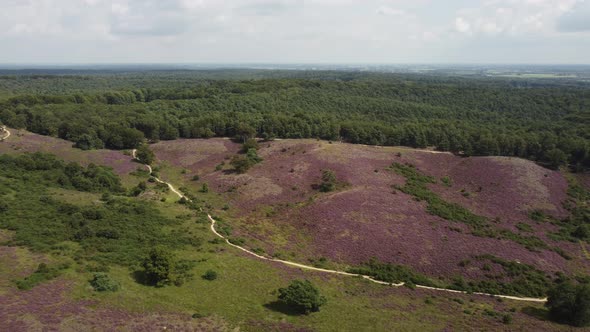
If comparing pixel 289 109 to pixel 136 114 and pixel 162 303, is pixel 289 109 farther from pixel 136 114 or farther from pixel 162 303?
pixel 162 303

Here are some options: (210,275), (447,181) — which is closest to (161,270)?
(210,275)

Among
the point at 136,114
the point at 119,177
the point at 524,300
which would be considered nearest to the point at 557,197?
the point at 524,300

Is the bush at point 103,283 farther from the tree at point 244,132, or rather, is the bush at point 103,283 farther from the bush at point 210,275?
the tree at point 244,132

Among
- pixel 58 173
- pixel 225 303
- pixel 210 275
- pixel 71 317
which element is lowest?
pixel 225 303

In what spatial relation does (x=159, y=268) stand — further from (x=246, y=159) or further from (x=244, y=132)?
(x=244, y=132)

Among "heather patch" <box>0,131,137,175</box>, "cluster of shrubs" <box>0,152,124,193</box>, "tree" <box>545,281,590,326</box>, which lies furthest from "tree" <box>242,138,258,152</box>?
"tree" <box>545,281,590,326</box>

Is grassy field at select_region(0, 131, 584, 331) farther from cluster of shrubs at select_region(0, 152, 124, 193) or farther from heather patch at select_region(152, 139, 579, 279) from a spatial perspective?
cluster of shrubs at select_region(0, 152, 124, 193)
